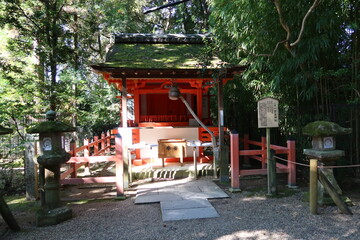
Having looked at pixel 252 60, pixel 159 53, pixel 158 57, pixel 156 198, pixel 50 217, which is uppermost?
pixel 159 53

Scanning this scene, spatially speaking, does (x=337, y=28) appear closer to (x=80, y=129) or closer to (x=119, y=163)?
(x=119, y=163)

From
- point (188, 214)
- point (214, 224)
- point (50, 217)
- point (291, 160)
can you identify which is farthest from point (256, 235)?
point (50, 217)

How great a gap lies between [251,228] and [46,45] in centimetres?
895

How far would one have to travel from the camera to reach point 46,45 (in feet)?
27.7

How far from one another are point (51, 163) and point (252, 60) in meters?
5.39

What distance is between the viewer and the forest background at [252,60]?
466 cm

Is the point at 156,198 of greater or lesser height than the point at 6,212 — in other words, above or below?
below

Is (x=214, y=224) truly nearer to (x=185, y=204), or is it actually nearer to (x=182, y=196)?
(x=185, y=204)

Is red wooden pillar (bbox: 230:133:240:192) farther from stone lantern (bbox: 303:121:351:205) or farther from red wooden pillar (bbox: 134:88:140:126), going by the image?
red wooden pillar (bbox: 134:88:140:126)

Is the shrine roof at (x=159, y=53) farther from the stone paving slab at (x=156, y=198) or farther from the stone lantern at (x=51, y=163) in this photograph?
the stone paving slab at (x=156, y=198)

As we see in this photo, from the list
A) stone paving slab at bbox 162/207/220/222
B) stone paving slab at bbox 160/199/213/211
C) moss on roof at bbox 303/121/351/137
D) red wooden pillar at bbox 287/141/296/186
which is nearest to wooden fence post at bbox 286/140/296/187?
red wooden pillar at bbox 287/141/296/186

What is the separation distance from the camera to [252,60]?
6348 millimetres

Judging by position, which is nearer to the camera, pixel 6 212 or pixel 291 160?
pixel 6 212

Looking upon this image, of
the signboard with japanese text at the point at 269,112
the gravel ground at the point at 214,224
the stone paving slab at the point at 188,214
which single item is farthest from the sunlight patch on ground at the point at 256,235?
the signboard with japanese text at the point at 269,112
